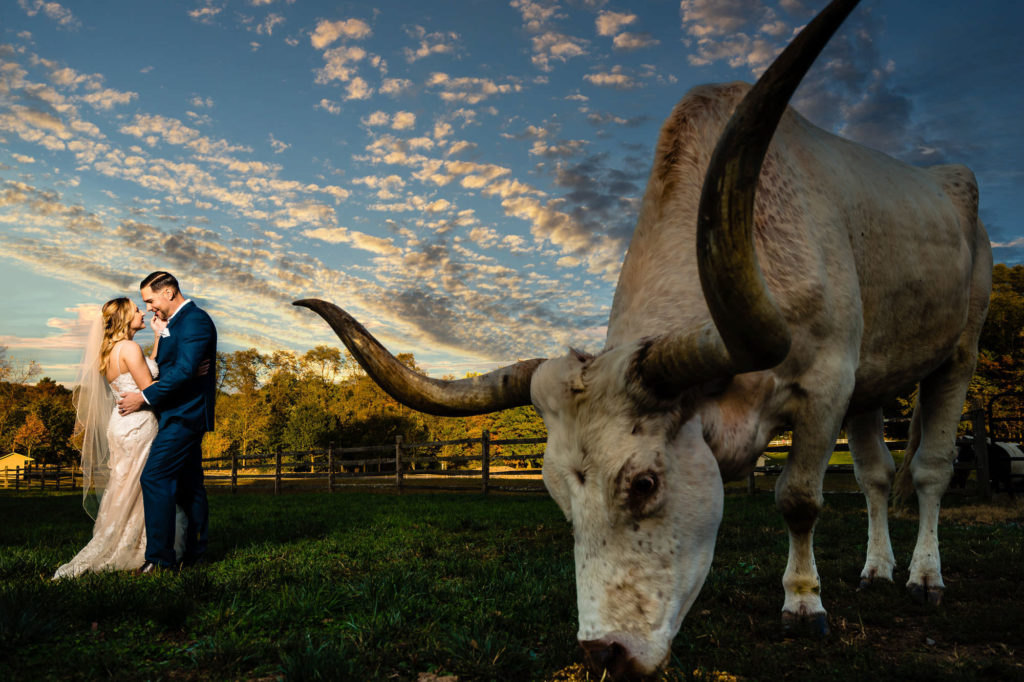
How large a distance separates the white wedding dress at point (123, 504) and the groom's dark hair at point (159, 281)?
2.02 feet

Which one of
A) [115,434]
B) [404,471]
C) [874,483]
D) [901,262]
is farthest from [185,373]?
[404,471]

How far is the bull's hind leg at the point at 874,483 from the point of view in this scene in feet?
15.2

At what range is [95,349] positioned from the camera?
18.3 ft

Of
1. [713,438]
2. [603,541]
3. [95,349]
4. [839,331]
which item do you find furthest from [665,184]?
[95,349]

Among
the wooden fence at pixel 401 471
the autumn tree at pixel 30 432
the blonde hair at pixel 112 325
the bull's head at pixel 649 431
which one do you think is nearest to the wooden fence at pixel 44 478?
the autumn tree at pixel 30 432

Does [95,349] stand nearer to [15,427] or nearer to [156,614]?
[156,614]

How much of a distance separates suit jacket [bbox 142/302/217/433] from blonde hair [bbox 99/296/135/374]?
0.36 meters

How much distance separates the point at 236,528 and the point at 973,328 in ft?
27.7

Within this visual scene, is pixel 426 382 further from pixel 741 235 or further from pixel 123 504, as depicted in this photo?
pixel 123 504

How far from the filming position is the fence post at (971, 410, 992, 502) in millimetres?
11891

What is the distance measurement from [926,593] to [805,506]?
4.89ft

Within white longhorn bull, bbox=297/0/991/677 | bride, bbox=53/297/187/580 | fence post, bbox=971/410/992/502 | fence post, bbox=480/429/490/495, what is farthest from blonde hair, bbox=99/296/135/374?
fence post, bbox=971/410/992/502

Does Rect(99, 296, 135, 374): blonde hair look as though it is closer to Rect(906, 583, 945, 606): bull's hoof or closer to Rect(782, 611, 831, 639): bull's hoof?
Rect(782, 611, 831, 639): bull's hoof

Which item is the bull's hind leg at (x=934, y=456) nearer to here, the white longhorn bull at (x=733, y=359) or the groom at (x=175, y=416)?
the white longhorn bull at (x=733, y=359)
